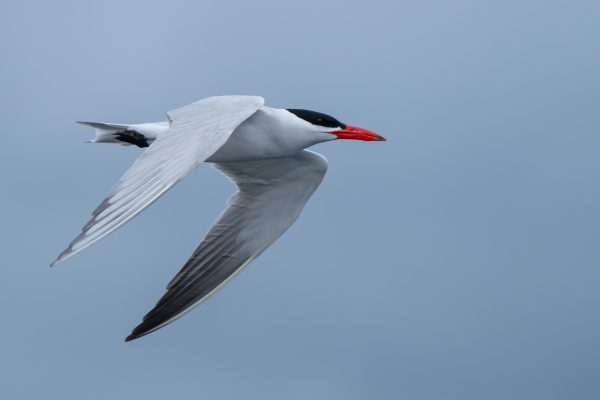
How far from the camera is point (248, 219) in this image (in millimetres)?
12625

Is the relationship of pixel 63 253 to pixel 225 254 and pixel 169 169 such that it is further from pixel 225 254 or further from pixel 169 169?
pixel 225 254

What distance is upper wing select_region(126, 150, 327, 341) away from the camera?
1213 cm

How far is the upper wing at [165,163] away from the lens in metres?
7.96

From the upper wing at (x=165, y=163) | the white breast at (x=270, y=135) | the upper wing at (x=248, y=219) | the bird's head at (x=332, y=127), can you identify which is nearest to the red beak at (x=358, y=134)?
the bird's head at (x=332, y=127)

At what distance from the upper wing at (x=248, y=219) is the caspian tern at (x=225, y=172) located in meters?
0.01

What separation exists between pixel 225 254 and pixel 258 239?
1.43 feet

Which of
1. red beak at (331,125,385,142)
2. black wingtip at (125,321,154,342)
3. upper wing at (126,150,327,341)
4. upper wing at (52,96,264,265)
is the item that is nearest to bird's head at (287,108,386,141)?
red beak at (331,125,385,142)

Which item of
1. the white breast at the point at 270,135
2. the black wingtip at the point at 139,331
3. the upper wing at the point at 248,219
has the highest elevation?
the white breast at the point at 270,135

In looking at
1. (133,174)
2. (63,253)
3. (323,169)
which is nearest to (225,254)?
(323,169)

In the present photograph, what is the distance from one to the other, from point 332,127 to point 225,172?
6.72ft

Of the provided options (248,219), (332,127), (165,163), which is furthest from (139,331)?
(165,163)

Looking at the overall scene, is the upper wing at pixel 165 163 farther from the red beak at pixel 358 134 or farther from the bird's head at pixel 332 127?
the red beak at pixel 358 134

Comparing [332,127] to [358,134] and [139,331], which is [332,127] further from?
[139,331]

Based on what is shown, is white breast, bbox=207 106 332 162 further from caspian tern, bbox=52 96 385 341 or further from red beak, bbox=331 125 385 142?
red beak, bbox=331 125 385 142
